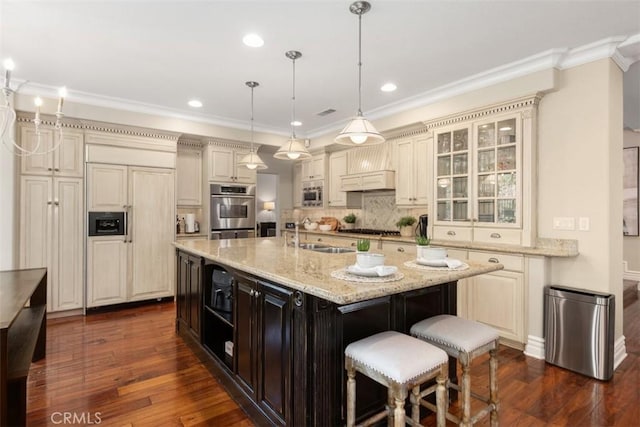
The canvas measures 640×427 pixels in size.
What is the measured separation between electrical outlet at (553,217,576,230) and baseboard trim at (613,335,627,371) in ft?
3.40

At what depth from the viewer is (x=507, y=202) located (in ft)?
11.1

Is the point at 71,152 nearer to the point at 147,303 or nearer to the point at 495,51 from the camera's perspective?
the point at 147,303

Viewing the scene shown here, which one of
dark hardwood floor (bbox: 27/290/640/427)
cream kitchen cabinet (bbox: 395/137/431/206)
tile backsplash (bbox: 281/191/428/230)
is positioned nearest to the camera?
dark hardwood floor (bbox: 27/290/640/427)

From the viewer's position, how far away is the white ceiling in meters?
2.35

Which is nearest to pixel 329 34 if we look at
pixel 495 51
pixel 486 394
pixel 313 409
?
pixel 495 51

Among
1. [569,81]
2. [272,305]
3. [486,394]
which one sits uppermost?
[569,81]

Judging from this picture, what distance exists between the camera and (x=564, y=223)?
3064mm

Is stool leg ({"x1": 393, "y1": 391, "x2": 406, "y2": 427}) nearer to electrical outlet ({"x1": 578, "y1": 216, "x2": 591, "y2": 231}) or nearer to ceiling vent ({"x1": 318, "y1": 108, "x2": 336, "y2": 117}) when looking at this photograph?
electrical outlet ({"x1": 578, "y1": 216, "x2": 591, "y2": 231})

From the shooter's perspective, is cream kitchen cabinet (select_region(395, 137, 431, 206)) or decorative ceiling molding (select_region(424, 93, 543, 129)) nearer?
decorative ceiling molding (select_region(424, 93, 543, 129))

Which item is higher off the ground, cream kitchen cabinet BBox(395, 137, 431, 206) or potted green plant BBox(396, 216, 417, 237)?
cream kitchen cabinet BBox(395, 137, 431, 206)

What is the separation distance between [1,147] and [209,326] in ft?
10.3

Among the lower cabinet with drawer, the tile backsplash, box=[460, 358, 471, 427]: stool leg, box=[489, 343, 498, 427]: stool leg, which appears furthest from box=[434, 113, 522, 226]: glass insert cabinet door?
A: box=[460, 358, 471, 427]: stool leg

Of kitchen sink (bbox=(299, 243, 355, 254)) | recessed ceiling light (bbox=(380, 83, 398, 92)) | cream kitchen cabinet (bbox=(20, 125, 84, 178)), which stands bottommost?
kitchen sink (bbox=(299, 243, 355, 254))

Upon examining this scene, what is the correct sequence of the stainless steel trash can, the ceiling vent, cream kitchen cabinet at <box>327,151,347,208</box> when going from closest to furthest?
the stainless steel trash can, the ceiling vent, cream kitchen cabinet at <box>327,151,347,208</box>
